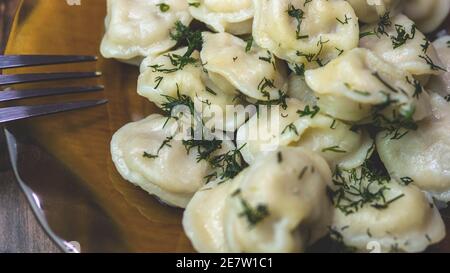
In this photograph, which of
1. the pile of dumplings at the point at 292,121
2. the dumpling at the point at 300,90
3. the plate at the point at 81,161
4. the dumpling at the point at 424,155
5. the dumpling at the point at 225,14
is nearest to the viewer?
the pile of dumplings at the point at 292,121

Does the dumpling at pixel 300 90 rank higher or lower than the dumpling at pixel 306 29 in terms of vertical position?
lower

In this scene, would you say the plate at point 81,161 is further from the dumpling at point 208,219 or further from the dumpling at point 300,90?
the dumpling at point 300,90

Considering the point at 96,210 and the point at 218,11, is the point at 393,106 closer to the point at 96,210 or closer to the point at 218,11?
the point at 218,11

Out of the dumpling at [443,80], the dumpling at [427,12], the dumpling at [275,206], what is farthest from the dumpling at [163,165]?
the dumpling at [427,12]

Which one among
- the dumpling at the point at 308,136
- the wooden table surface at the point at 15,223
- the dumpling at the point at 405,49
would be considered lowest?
the wooden table surface at the point at 15,223

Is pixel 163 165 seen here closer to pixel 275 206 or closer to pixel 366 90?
pixel 275 206

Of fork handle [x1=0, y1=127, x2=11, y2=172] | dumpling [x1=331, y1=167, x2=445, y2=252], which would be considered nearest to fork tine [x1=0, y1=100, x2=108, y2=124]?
fork handle [x1=0, y1=127, x2=11, y2=172]
